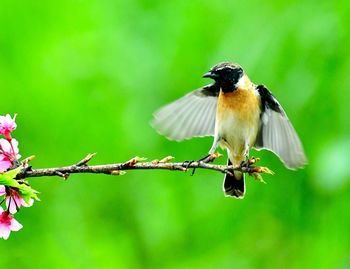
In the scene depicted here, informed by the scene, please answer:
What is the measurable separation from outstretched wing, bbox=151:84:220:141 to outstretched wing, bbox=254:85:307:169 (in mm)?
420

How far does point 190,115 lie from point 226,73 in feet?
1.40

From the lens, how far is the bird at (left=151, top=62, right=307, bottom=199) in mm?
5094

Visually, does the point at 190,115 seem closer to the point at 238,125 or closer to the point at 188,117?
the point at 188,117

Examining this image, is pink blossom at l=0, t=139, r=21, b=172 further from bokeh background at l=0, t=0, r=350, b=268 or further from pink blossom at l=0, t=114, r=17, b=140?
bokeh background at l=0, t=0, r=350, b=268

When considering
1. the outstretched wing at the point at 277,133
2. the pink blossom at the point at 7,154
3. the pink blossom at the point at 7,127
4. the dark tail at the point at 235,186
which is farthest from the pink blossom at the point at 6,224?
the dark tail at the point at 235,186

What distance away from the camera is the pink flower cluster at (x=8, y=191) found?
→ 3375 mm

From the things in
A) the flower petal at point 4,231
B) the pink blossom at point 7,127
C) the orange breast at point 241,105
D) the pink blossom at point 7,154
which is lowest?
the flower petal at point 4,231

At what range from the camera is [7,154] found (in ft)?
11.5

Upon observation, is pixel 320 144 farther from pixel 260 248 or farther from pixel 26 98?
pixel 26 98

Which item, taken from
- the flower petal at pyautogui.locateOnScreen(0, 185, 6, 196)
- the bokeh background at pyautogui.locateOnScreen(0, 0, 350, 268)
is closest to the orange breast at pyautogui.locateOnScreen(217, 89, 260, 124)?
the bokeh background at pyautogui.locateOnScreen(0, 0, 350, 268)

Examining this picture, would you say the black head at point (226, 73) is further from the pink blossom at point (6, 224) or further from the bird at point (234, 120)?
the pink blossom at point (6, 224)

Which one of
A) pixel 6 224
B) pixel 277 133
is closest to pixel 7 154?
pixel 6 224

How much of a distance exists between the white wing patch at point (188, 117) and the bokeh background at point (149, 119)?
389 mm

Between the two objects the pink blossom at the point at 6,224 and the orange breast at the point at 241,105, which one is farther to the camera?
the orange breast at the point at 241,105
